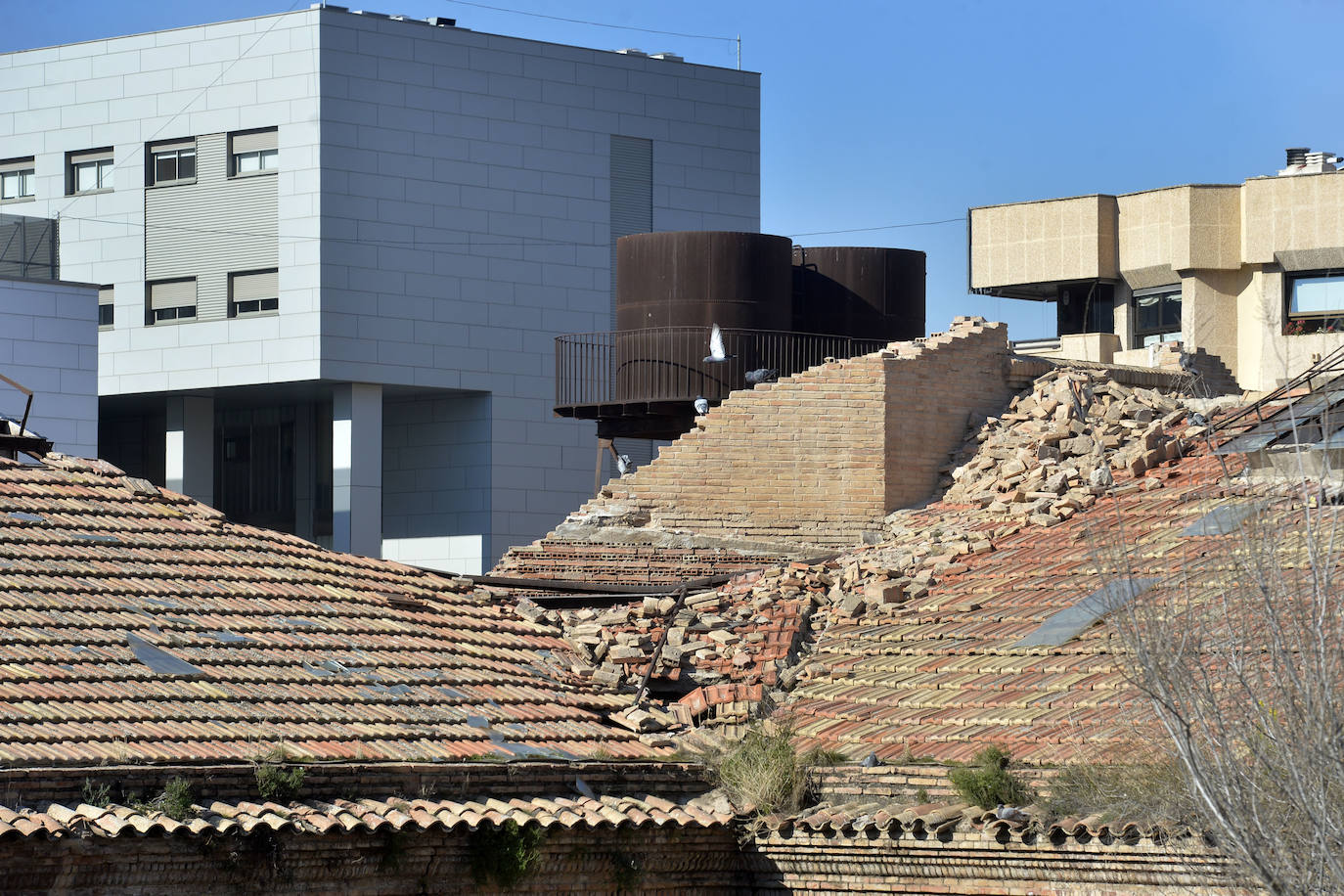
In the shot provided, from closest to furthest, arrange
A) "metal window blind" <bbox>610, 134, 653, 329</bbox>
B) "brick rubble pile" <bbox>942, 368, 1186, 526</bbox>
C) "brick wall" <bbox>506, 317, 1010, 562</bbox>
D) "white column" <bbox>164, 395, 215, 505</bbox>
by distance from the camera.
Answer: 1. "brick rubble pile" <bbox>942, 368, 1186, 526</bbox>
2. "brick wall" <bbox>506, 317, 1010, 562</bbox>
3. "white column" <bbox>164, 395, 215, 505</bbox>
4. "metal window blind" <bbox>610, 134, 653, 329</bbox>

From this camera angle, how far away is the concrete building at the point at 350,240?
39719mm

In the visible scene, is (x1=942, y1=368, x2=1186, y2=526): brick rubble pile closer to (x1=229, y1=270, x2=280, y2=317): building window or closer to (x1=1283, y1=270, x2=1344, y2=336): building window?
(x1=1283, y1=270, x2=1344, y2=336): building window

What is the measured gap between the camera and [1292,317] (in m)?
37.5

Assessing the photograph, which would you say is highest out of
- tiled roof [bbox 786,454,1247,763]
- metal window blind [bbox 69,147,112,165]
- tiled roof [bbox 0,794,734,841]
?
metal window blind [bbox 69,147,112,165]

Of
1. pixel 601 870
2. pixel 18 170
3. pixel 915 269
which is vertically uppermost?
pixel 18 170

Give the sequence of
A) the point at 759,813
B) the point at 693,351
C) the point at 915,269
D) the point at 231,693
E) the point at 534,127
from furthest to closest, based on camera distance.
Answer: the point at 534,127, the point at 915,269, the point at 693,351, the point at 759,813, the point at 231,693

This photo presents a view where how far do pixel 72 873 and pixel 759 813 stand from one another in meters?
5.67

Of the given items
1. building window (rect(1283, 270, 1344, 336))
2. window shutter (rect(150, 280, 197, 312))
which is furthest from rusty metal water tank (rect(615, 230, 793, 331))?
window shutter (rect(150, 280, 197, 312))

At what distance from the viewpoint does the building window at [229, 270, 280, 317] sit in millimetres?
39906

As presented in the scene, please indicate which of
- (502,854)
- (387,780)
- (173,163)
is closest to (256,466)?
(173,163)

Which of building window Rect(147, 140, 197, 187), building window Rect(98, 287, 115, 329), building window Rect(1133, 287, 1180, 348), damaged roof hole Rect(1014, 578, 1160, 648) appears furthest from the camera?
building window Rect(98, 287, 115, 329)

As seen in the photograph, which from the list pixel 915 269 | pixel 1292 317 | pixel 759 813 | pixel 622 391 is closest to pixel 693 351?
pixel 622 391

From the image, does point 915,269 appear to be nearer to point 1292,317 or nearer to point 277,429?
point 1292,317

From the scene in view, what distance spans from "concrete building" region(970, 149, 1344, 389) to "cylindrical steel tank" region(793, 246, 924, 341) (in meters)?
6.36
